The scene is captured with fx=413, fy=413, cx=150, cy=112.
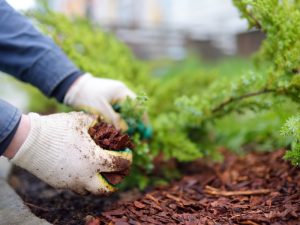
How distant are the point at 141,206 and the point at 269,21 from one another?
95 cm

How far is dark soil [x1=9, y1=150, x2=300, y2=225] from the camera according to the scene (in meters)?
1.42

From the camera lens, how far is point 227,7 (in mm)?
8484

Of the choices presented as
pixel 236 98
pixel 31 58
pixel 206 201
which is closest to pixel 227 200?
pixel 206 201

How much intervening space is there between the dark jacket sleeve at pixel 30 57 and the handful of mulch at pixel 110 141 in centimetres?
49

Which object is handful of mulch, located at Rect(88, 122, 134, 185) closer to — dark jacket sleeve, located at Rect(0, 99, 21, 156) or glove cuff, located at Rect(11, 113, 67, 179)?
glove cuff, located at Rect(11, 113, 67, 179)

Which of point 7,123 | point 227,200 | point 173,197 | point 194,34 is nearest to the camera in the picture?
point 7,123

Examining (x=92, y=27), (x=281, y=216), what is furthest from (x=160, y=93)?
(x=281, y=216)

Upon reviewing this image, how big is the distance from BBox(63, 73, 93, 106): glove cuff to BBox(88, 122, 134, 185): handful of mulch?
1.33 feet

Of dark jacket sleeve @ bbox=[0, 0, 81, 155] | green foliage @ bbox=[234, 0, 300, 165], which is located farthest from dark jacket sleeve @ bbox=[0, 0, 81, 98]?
green foliage @ bbox=[234, 0, 300, 165]

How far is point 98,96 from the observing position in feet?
6.41

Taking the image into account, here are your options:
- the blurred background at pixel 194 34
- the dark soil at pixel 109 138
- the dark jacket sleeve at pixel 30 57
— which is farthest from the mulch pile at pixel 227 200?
the blurred background at pixel 194 34

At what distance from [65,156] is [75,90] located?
581mm

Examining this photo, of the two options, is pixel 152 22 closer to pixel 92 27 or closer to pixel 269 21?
pixel 92 27

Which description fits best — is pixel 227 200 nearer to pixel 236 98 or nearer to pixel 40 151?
pixel 236 98
